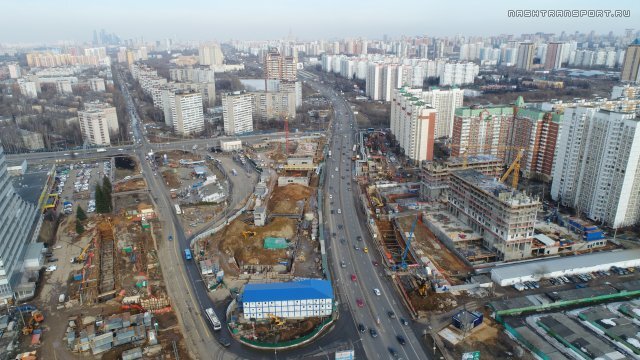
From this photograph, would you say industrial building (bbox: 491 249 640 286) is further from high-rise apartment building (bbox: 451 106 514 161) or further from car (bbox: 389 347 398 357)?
high-rise apartment building (bbox: 451 106 514 161)

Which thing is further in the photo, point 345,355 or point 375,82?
point 375,82

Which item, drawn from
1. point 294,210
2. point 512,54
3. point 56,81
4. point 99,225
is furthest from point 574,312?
point 512,54

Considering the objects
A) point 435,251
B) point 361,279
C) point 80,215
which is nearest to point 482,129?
point 435,251

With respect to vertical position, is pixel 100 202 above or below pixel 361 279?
above

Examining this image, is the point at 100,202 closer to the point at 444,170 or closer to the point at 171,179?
the point at 171,179

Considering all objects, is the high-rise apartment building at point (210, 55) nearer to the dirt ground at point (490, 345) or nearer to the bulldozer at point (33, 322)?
the bulldozer at point (33, 322)

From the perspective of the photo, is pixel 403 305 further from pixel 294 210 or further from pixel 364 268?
pixel 294 210
